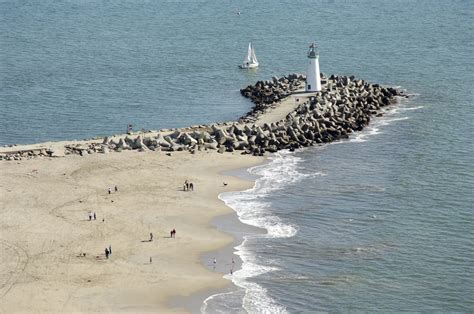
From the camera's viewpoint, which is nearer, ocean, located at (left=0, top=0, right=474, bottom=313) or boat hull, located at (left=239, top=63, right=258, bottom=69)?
ocean, located at (left=0, top=0, right=474, bottom=313)

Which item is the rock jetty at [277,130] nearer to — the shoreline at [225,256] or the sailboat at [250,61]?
the shoreline at [225,256]

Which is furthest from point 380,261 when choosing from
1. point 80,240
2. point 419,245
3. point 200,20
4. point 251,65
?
point 200,20

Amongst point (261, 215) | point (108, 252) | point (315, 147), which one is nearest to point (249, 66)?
point (315, 147)

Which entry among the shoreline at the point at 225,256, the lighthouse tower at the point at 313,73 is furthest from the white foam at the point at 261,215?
the lighthouse tower at the point at 313,73

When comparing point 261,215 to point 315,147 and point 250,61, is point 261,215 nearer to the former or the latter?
point 315,147

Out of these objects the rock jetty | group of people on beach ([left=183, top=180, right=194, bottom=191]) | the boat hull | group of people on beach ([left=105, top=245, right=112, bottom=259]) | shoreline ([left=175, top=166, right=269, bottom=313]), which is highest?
the boat hull

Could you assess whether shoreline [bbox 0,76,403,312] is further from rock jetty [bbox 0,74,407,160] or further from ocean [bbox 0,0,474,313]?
ocean [bbox 0,0,474,313]

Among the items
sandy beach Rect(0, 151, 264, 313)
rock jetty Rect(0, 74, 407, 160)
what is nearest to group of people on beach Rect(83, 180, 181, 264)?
sandy beach Rect(0, 151, 264, 313)
